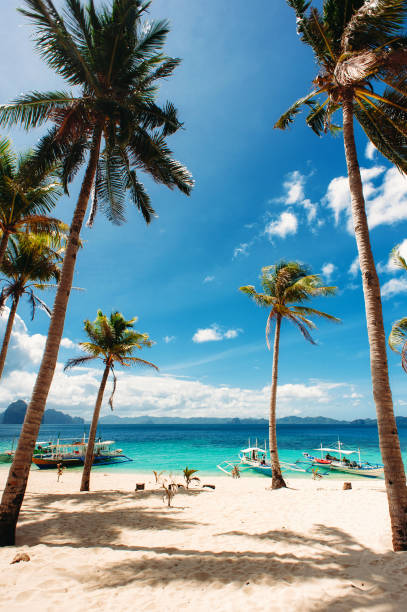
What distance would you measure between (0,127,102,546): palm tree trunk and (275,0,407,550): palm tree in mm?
6857

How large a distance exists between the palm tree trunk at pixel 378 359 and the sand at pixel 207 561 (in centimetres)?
75

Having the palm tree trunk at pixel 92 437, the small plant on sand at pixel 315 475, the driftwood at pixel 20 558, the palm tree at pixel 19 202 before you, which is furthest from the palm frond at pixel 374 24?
the small plant on sand at pixel 315 475

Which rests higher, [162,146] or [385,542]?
[162,146]

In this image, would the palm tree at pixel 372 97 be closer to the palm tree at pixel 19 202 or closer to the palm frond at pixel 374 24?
the palm frond at pixel 374 24

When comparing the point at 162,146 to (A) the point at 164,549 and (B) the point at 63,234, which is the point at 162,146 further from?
(A) the point at 164,549

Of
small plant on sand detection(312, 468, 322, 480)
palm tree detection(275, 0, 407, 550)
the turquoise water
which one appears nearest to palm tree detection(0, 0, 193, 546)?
palm tree detection(275, 0, 407, 550)

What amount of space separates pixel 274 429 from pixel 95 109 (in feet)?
48.1

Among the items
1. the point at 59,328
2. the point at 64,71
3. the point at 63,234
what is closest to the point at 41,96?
the point at 64,71

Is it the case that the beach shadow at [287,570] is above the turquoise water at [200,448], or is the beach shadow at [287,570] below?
above

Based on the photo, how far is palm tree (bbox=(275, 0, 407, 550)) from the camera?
5535 mm

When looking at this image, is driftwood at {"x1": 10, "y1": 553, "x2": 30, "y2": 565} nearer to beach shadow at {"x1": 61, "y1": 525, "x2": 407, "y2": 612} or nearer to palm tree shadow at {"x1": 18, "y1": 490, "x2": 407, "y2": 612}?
palm tree shadow at {"x1": 18, "y1": 490, "x2": 407, "y2": 612}

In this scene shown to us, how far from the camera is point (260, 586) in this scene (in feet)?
13.4

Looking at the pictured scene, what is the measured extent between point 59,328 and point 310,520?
8359mm

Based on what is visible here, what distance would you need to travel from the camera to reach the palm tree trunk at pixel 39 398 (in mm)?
5902
